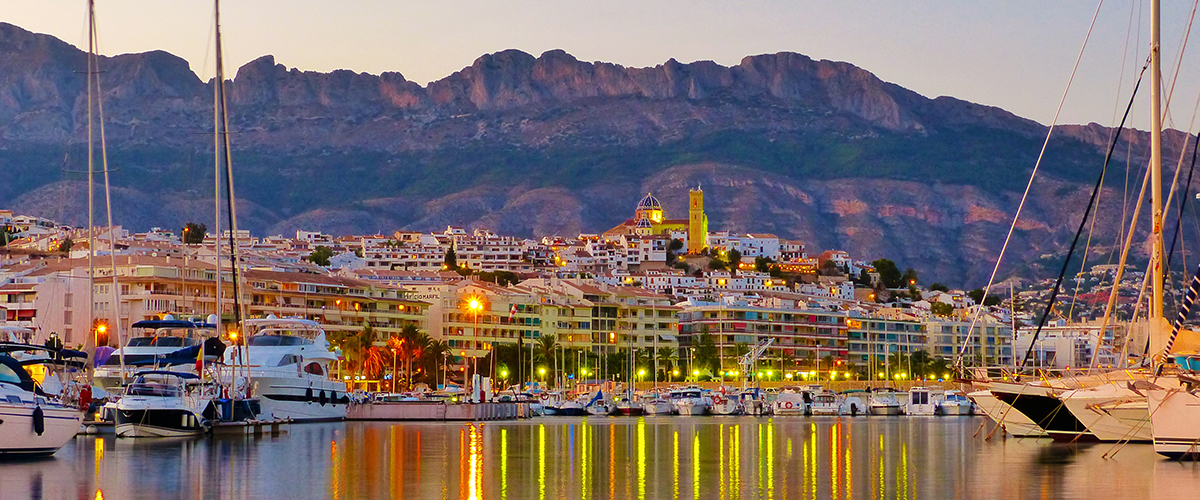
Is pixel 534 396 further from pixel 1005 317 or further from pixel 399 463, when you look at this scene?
pixel 1005 317

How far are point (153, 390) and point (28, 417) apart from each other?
1163 centimetres

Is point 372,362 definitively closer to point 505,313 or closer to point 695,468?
point 505,313

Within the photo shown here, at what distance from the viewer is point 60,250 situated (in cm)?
15412

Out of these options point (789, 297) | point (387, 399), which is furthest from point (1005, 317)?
point (387, 399)

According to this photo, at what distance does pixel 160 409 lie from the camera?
42250 mm

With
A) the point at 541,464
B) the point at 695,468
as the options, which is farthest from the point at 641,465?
the point at 541,464

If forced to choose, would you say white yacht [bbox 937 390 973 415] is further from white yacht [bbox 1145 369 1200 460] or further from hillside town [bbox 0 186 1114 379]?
white yacht [bbox 1145 369 1200 460]

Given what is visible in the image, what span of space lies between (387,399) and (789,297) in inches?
4246

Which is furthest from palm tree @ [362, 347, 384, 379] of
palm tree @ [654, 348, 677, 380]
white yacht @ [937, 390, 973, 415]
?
white yacht @ [937, 390, 973, 415]

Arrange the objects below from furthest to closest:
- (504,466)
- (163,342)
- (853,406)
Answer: (853,406)
(163,342)
(504,466)

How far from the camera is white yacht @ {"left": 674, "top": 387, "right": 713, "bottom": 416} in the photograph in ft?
294

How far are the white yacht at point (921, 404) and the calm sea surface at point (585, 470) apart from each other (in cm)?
4602

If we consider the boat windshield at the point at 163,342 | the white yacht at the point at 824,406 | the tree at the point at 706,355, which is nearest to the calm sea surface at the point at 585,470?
the boat windshield at the point at 163,342

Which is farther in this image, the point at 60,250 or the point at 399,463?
the point at 60,250
